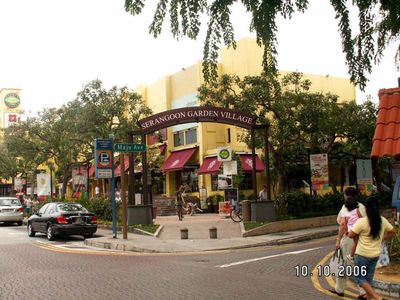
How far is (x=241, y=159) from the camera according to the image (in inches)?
1309

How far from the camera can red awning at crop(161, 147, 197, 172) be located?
3497 cm

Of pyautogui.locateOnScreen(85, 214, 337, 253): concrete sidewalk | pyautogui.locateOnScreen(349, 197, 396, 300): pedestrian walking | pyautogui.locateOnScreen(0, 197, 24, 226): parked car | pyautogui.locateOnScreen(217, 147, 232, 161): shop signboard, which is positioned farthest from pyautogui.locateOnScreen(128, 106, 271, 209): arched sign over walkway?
pyautogui.locateOnScreen(349, 197, 396, 300): pedestrian walking

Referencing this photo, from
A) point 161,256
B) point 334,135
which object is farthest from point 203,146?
point 161,256

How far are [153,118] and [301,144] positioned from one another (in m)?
9.00

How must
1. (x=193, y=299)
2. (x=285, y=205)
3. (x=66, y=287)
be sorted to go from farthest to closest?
(x=285, y=205) < (x=66, y=287) < (x=193, y=299)

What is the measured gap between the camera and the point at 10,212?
3022cm

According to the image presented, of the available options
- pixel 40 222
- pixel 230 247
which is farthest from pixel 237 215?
pixel 40 222

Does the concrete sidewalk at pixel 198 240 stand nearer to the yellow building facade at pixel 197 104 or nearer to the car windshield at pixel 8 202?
the car windshield at pixel 8 202

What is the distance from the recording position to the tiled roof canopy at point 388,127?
838cm

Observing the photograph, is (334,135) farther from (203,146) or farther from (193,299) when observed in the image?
(193,299)

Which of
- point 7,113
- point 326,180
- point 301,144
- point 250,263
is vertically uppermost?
point 7,113

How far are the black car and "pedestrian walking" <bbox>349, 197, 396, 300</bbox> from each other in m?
14.6

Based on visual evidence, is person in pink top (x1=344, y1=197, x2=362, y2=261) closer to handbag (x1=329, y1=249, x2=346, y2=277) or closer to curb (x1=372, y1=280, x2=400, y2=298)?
handbag (x1=329, y1=249, x2=346, y2=277)

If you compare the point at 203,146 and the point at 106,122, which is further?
the point at 203,146
